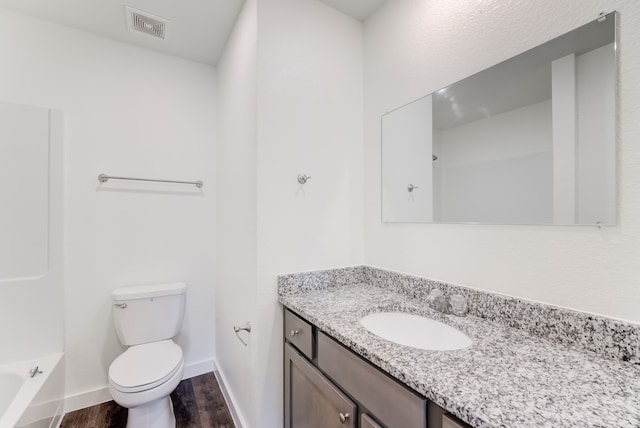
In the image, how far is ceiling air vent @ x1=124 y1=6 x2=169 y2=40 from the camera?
5.48ft

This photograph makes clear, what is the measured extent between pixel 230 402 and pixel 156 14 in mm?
2481

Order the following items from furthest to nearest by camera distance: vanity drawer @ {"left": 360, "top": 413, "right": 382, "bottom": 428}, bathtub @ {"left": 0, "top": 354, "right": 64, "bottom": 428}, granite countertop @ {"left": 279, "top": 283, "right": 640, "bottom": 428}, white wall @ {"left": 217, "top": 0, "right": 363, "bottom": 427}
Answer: white wall @ {"left": 217, "top": 0, "right": 363, "bottom": 427}, bathtub @ {"left": 0, "top": 354, "right": 64, "bottom": 428}, vanity drawer @ {"left": 360, "top": 413, "right": 382, "bottom": 428}, granite countertop @ {"left": 279, "top": 283, "right": 640, "bottom": 428}

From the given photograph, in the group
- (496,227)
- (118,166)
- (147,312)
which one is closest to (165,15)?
(118,166)

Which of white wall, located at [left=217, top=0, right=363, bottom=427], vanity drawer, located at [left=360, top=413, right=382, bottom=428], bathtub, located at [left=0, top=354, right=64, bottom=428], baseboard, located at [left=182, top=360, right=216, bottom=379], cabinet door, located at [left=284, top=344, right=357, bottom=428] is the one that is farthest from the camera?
baseboard, located at [left=182, top=360, right=216, bottom=379]

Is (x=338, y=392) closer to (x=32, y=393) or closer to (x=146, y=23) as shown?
(x=32, y=393)

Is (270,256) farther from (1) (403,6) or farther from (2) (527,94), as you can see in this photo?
(1) (403,6)

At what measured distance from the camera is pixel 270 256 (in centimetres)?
139

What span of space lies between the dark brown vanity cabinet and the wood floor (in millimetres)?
680

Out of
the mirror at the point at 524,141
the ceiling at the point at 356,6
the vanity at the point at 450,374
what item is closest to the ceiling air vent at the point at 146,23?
the ceiling at the point at 356,6

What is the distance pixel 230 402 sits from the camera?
1792 mm

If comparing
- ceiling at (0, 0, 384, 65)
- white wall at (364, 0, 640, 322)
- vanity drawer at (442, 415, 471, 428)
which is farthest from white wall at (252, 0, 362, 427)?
vanity drawer at (442, 415, 471, 428)

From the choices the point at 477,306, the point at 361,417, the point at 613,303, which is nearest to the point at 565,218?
the point at 613,303

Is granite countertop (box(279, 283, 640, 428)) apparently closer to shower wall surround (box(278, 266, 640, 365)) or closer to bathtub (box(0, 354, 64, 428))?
shower wall surround (box(278, 266, 640, 365))

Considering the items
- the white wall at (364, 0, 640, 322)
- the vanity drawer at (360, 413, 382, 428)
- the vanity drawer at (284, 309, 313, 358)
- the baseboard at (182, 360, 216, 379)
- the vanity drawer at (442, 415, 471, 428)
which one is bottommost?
the baseboard at (182, 360, 216, 379)
